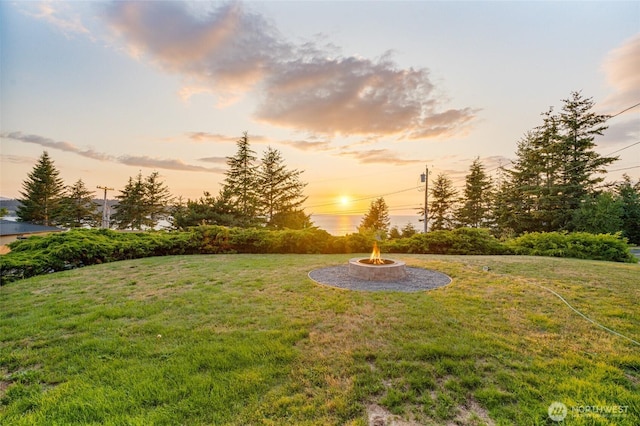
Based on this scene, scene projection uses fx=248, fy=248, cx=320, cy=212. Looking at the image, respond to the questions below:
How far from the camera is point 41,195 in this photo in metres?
28.8

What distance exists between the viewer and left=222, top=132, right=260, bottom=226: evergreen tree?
2122cm

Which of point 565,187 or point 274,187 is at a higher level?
point 565,187

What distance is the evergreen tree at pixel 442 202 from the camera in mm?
29125

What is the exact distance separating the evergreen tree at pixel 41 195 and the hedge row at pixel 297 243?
1239 inches

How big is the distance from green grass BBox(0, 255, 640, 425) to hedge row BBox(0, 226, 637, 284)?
11.0 ft

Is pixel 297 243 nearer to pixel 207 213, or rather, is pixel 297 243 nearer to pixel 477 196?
pixel 207 213

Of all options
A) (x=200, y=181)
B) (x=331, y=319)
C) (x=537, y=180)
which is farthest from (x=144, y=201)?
(x=537, y=180)

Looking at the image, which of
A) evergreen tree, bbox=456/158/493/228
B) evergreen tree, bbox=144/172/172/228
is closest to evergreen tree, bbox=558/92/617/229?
evergreen tree, bbox=456/158/493/228

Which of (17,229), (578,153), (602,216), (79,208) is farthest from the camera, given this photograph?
(79,208)

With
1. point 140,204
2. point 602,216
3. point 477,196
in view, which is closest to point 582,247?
point 602,216

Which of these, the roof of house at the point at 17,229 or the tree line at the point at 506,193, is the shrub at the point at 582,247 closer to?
the tree line at the point at 506,193

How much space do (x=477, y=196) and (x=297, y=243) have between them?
2482 cm

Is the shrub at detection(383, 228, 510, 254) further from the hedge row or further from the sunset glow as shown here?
the sunset glow

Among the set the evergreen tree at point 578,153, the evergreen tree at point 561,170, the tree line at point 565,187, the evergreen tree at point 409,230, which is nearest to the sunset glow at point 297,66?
the tree line at point 565,187
